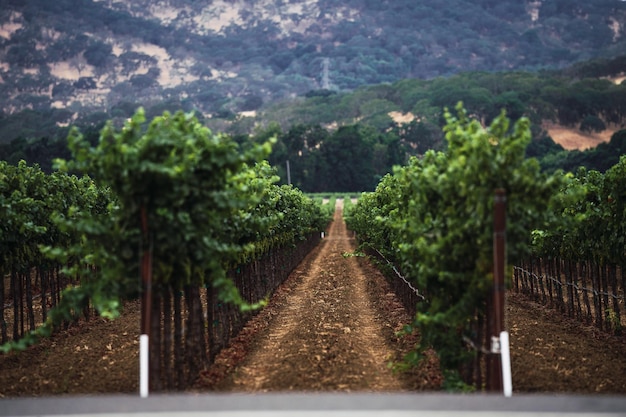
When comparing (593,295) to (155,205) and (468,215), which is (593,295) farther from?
(155,205)

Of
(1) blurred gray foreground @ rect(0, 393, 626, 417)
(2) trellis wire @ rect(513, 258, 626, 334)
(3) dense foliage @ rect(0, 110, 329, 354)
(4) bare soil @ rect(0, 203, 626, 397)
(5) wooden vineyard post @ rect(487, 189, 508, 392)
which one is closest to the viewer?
(1) blurred gray foreground @ rect(0, 393, 626, 417)

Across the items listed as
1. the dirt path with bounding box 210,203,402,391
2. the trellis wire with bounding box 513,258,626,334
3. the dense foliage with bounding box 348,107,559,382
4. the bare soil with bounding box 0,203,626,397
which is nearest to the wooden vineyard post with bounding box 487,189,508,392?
the dense foliage with bounding box 348,107,559,382

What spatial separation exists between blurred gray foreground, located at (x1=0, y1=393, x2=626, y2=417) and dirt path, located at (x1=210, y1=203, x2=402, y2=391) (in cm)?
482

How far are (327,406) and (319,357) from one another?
790cm

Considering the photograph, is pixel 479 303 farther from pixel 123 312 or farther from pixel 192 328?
pixel 123 312

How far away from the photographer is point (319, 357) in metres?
18.2

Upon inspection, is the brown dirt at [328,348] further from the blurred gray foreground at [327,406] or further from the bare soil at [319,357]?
the blurred gray foreground at [327,406]

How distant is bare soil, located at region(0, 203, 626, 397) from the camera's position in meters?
15.9

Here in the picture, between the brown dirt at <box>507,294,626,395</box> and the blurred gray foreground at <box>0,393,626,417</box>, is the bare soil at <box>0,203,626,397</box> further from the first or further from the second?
the blurred gray foreground at <box>0,393,626,417</box>

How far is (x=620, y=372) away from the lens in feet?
54.8

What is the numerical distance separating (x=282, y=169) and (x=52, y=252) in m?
137

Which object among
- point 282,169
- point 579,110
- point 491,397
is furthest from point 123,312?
point 579,110

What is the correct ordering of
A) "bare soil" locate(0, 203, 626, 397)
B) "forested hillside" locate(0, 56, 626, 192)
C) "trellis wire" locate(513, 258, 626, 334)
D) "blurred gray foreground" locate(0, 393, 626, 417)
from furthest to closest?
"forested hillside" locate(0, 56, 626, 192)
"trellis wire" locate(513, 258, 626, 334)
"bare soil" locate(0, 203, 626, 397)
"blurred gray foreground" locate(0, 393, 626, 417)

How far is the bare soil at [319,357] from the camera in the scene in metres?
15.9
